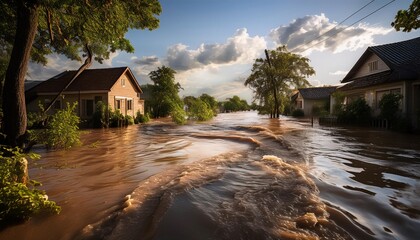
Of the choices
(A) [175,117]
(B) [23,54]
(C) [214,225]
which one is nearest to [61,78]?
(A) [175,117]

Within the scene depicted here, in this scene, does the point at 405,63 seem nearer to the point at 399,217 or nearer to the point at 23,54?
the point at 399,217

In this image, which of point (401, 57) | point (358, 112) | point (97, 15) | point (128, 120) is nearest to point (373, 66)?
point (401, 57)

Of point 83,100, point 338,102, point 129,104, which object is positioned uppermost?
point 83,100

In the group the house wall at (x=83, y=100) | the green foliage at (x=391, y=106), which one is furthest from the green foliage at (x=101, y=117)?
the green foliage at (x=391, y=106)

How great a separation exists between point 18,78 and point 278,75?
1240 inches

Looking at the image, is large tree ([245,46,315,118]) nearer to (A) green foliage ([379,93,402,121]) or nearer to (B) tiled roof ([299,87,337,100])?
(B) tiled roof ([299,87,337,100])

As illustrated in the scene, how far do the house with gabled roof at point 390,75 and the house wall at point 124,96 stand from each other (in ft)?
75.1

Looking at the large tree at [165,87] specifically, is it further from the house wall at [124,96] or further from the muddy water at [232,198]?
the muddy water at [232,198]

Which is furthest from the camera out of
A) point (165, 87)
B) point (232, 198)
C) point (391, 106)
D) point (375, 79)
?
point (165, 87)

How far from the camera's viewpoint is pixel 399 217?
3.70 m

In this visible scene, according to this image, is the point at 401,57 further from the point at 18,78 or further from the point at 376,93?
the point at 18,78

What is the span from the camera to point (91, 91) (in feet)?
79.5

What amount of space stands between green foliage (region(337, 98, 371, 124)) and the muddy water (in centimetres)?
1271

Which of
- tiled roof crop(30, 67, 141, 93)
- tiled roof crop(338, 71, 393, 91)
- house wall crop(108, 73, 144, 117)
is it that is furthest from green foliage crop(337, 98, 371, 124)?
tiled roof crop(30, 67, 141, 93)
